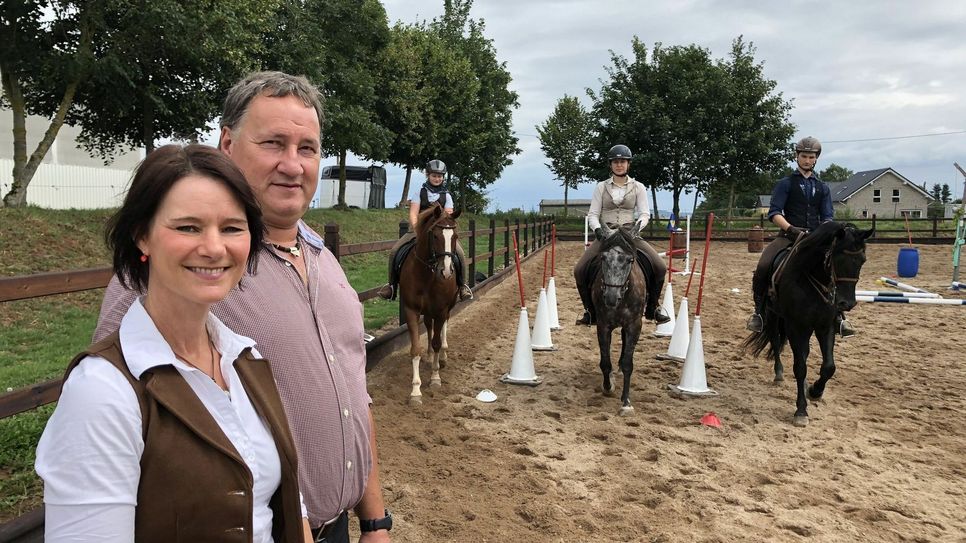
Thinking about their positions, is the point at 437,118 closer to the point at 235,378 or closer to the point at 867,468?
the point at 867,468

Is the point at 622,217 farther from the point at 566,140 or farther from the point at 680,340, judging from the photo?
the point at 566,140

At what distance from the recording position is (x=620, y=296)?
579 cm

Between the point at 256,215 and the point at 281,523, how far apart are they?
62 centimetres

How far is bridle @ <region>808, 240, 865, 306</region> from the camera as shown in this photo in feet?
17.3

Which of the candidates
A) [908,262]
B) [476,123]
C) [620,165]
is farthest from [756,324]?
[476,123]

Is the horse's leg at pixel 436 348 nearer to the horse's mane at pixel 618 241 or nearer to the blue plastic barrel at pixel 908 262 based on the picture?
the horse's mane at pixel 618 241

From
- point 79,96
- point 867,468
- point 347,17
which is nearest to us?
point 867,468

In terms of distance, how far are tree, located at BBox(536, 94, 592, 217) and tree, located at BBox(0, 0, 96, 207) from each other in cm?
3191

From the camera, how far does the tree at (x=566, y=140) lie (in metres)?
41.6

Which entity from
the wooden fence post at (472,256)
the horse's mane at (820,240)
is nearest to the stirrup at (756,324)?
the horse's mane at (820,240)

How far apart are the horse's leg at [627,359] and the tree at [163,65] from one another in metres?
8.78

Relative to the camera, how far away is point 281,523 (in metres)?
1.19

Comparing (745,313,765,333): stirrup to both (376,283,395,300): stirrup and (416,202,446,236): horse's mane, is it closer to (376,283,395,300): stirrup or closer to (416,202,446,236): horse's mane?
(416,202,446,236): horse's mane

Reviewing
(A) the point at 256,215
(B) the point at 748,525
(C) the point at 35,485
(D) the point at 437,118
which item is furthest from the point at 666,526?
(D) the point at 437,118
